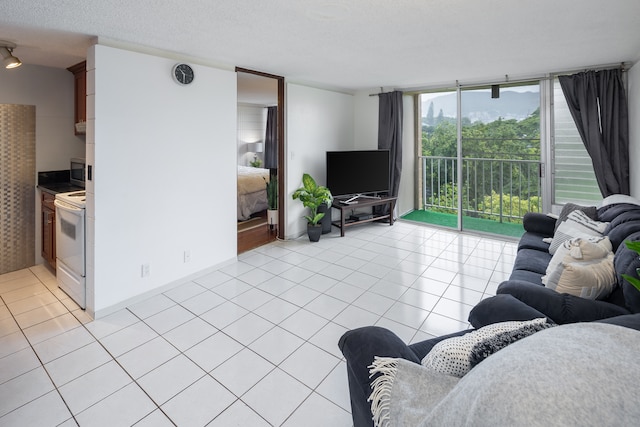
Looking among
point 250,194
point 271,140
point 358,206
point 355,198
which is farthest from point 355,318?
point 271,140

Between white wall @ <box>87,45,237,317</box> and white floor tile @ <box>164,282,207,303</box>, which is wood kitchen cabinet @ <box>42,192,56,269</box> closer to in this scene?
white wall @ <box>87,45,237,317</box>

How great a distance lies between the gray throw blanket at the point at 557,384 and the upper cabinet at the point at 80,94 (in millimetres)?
4362

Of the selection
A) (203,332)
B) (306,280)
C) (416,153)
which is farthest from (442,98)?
(203,332)

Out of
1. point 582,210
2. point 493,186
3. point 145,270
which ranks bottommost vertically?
point 145,270

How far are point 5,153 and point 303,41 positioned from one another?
3435 millimetres

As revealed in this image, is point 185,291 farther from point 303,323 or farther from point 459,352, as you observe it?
point 459,352

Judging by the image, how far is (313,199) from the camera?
4.92 meters

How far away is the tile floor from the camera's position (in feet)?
5.92

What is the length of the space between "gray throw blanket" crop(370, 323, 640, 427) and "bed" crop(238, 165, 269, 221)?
17.6 ft

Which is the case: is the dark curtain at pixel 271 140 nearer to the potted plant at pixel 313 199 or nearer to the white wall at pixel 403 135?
the white wall at pixel 403 135

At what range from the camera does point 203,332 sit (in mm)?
2535

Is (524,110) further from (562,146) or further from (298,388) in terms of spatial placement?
(298,388)

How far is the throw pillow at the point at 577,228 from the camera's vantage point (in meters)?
2.55

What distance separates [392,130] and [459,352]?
5.01m
